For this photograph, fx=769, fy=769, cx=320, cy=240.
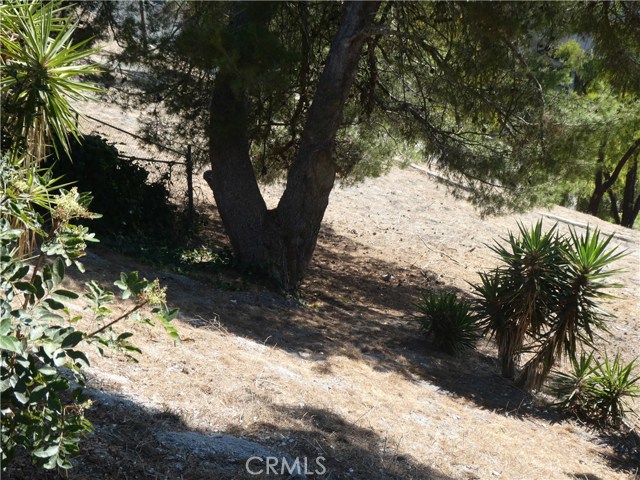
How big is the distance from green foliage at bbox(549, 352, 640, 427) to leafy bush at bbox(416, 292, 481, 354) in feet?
4.19

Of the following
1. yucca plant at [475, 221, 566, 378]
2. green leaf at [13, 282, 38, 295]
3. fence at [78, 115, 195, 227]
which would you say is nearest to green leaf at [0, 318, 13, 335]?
green leaf at [13, 282, 38, 295]

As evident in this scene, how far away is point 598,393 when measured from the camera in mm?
8219

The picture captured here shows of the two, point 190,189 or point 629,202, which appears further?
point 629,202

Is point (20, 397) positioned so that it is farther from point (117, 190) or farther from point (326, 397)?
point (117, 190)

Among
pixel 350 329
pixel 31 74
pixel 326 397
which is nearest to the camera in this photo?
pixel 31 74

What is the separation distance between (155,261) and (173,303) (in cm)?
169

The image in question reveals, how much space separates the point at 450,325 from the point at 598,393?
1.87 m

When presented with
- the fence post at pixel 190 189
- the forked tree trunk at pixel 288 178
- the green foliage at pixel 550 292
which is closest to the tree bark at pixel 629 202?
the forked tree trunk at pixel 288 178

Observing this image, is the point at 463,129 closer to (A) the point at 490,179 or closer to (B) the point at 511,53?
(A) the point at 490,179

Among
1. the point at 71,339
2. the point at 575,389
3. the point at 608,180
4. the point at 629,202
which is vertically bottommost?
the point at 575,389

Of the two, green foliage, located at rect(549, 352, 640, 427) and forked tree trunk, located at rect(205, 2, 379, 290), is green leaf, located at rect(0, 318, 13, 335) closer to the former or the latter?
green foliage, located at rect(549, 352, 640, 427)

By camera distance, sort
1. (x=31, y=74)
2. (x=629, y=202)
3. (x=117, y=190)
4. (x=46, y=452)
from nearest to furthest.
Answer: (x=46, y=452) → (x=31, y=74) → (x=117, y=190) → (x=629, y=202)

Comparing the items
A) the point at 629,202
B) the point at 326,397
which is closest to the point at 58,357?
the point at 326,397

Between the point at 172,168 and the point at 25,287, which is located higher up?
the point at 25,287
